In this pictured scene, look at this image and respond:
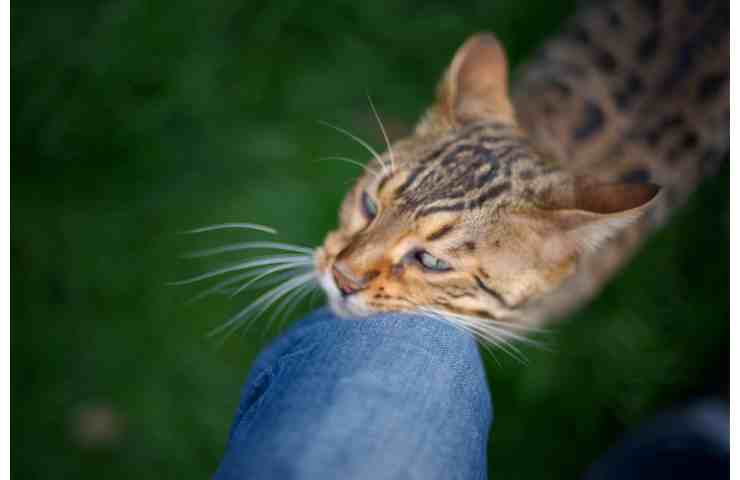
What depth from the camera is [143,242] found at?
2.51m

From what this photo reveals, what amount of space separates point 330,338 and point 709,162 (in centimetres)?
168

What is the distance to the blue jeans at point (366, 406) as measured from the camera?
108 cm

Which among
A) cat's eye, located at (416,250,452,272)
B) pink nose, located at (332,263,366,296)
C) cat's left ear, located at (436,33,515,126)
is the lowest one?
pink nose, located at (332,263,366,296)

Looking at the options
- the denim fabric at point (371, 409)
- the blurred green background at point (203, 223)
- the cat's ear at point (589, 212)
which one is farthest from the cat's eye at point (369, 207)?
the blurred green background at point (203, 223)

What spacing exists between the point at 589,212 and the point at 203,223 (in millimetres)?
1803

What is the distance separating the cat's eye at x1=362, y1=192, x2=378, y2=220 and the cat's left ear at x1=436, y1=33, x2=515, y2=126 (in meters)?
0.32

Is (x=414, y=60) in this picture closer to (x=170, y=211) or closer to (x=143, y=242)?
(x=170, y=211)

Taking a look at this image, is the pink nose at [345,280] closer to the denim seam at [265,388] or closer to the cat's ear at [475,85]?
the denim seam at [265,388]

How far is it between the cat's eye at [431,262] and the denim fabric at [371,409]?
0.13m

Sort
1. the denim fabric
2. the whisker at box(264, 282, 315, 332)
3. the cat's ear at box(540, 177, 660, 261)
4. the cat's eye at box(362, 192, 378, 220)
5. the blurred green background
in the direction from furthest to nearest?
the blurred green background → the whisker at box(264, 282, 315, 332) → the cat's eye at box(362, 192, 378, 220) → the cat's ear at box(540, 177, 660, 261) → the denim fabric

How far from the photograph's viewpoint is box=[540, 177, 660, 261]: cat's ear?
122cm

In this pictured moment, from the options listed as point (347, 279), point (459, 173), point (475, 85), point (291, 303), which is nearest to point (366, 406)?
point (347, 279)

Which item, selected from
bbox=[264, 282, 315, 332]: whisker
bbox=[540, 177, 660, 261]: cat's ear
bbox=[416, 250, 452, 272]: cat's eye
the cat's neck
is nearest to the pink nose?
bbox=[416, 250, 452, 272]: cat's eye

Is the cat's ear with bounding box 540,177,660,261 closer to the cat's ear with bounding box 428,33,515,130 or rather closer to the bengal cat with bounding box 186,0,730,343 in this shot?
the bengal cat with bounding box 186,0,730,343
